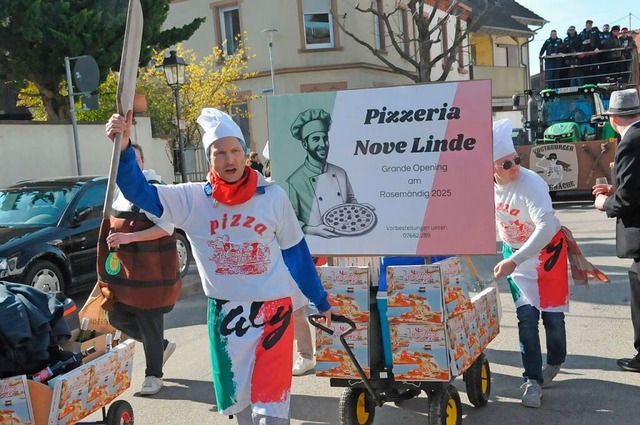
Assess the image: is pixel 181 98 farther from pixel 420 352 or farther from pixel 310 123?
pixel 420 352

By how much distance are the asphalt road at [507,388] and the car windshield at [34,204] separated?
2.48m

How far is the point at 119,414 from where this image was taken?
431 centimetres

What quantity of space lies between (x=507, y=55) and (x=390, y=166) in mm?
39831

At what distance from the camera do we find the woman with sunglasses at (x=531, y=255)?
4.72m

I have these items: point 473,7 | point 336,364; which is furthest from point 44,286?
point 473,7

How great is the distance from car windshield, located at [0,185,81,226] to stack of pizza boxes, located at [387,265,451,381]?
6129mm

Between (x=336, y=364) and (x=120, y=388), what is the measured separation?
4.24 ft

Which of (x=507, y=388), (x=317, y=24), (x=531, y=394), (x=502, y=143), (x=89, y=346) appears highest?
(x=317, y=24)

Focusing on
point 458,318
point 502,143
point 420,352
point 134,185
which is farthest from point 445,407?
point 134,185

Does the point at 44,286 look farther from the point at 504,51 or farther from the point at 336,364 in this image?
the point at 504,51

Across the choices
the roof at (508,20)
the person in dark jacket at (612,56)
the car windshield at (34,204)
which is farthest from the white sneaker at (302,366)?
the roof at (508,20)

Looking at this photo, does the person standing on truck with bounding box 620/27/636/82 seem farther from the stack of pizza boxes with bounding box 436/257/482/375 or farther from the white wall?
the stack of pizza boxes with bounding box 436/257/482/375

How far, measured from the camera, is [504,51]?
136ft

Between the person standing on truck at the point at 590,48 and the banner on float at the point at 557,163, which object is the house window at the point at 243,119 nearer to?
the person standing on truck at the point at 590,48
